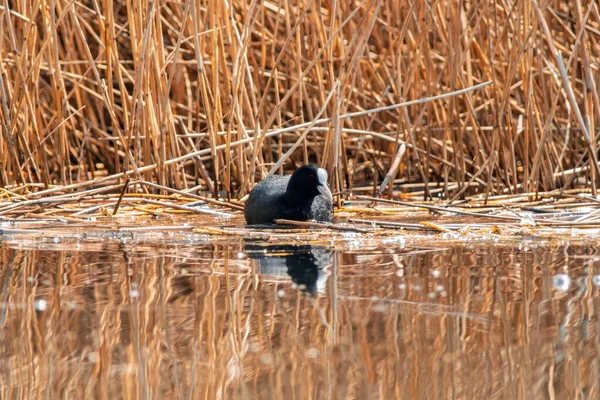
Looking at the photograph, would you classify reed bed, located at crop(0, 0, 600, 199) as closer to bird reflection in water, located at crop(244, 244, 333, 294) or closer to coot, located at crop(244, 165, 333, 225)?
coot, located at crop(244, 165, 333, 225)

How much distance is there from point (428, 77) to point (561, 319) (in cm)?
304

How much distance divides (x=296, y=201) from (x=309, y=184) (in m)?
0.11

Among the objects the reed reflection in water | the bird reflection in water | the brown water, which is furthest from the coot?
the reed reflection in water

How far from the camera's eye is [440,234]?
384 centimetres

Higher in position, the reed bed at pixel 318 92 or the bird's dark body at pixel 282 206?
the reed bed at pixel 318 92

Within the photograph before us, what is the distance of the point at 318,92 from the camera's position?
5.68m

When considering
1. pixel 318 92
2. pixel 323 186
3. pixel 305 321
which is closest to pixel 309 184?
pixel 323 186

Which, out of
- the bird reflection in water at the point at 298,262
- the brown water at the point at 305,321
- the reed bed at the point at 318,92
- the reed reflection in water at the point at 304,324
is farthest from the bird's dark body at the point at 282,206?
the reed reflection in water at the point at 304,324

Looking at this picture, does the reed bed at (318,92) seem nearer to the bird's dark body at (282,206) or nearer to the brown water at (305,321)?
the bird's dark body at (282,206)

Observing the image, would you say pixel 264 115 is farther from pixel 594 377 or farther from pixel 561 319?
pixel 594 377

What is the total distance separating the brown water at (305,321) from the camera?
1796 mm

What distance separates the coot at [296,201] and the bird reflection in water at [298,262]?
80cm

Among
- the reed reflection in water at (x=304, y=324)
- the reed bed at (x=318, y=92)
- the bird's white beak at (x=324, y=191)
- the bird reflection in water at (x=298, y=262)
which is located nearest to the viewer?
the reed reflection in water at (x=304, y=324)

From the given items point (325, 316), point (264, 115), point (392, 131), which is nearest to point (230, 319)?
point (325, 316)
